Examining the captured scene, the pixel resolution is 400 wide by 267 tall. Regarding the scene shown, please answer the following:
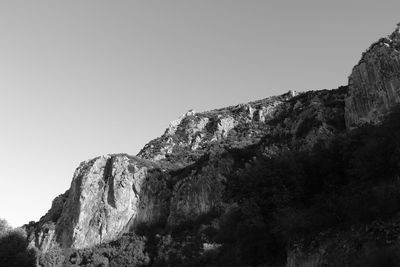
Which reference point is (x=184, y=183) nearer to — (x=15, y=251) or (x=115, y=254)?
(x=115, y=254)

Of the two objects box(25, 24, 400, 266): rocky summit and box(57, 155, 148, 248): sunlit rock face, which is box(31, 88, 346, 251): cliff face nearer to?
box(57, 155, 148, 248): sunlit rock face

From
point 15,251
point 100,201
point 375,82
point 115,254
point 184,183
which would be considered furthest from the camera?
point 100,201

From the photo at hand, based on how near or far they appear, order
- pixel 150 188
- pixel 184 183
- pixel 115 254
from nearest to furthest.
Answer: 1. pixel 115 254
2. pixel 184 183
3. pixel 150 188

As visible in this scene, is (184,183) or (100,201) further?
(100,201)

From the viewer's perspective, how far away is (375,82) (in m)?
82.4

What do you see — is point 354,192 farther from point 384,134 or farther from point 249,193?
point 249,193

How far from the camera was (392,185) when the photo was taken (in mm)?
22312

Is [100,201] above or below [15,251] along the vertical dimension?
above

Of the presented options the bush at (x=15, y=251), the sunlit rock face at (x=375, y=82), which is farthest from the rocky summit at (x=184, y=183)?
the bush at (x=15, y=251)

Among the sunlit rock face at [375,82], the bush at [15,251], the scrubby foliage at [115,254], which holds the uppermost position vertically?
the sunlit rock face at [375,82]

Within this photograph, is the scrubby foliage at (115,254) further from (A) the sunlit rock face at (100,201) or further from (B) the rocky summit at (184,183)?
(A) the sunlit rock face at (100,201)

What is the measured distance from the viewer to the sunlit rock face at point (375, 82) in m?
78.0

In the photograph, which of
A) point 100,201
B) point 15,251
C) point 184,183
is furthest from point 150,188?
point 15,251

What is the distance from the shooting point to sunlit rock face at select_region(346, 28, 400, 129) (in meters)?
78.0
